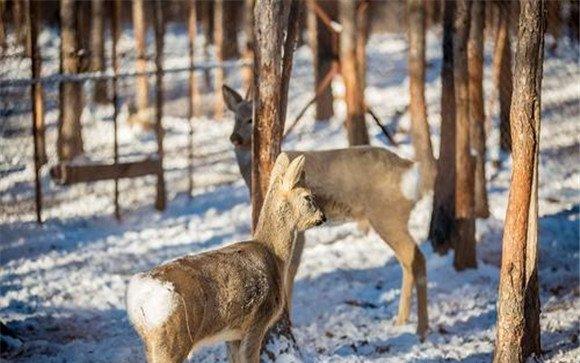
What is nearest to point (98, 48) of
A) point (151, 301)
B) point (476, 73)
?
point (476, 73)

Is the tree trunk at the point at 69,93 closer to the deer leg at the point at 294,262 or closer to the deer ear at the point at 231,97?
the deer ear at the point at 231,97

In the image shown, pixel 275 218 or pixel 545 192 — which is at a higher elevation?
pixel 275 218

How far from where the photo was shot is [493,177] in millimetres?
14094

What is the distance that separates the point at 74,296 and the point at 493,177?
720cm

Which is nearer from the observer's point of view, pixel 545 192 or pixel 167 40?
pixel 545 192

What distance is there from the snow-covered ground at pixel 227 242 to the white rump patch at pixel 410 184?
109 cm

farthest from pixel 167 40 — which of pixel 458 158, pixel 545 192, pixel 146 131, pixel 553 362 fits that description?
pixel 553 362

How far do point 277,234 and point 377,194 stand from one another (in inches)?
107

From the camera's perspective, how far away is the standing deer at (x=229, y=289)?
4926 millimetres

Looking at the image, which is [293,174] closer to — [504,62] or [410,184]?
[410,184]

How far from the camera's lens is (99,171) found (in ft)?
41.0

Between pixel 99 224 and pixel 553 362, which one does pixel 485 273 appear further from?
pixel 99 224

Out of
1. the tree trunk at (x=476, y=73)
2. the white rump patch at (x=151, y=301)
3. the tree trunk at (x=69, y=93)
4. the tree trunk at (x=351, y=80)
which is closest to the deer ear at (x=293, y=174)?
the white rump patch at (x=151, y=301)

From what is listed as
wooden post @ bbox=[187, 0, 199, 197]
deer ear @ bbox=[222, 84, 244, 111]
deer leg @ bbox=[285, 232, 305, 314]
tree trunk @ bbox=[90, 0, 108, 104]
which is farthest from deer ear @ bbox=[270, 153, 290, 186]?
tree trunk @ bbox=[90, 0, 108, 104]
